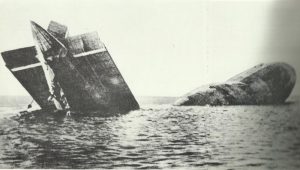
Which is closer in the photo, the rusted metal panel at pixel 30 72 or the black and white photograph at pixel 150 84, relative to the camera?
the black and white photograph at pixel 150 84

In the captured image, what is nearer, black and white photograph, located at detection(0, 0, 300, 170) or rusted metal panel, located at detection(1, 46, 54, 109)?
black and white photograph, located at detection(0, 0, 300, 170)

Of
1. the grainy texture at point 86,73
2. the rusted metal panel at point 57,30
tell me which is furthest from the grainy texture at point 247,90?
the rusted metal panel at point 57,30

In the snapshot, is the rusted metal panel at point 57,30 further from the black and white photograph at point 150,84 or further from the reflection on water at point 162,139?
the reflection on water at point 162,139

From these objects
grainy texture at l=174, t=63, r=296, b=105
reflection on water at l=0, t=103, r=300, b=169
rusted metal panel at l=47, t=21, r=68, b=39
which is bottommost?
reflection on water at l=0, t=103, r=300, b=169

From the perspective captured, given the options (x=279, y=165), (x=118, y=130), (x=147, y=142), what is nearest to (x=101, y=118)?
(x=118, y=130)

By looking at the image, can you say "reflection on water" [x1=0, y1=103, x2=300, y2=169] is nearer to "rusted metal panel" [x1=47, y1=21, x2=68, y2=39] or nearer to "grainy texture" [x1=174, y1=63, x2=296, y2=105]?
"grainy texture" [x1=174, y1=63, x2=296, y2=105]

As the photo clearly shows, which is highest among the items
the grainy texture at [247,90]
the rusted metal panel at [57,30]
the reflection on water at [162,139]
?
the rusted metal panel at [57,30]

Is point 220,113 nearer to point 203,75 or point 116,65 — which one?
point 203,75

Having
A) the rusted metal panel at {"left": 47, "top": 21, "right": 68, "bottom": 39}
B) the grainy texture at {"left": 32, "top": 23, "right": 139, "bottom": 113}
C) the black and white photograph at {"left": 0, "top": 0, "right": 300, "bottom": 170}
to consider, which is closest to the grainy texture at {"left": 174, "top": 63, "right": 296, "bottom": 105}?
the black and white photograph at {"left": 0, "top": 0, "right": 300, "bottom": 170}
